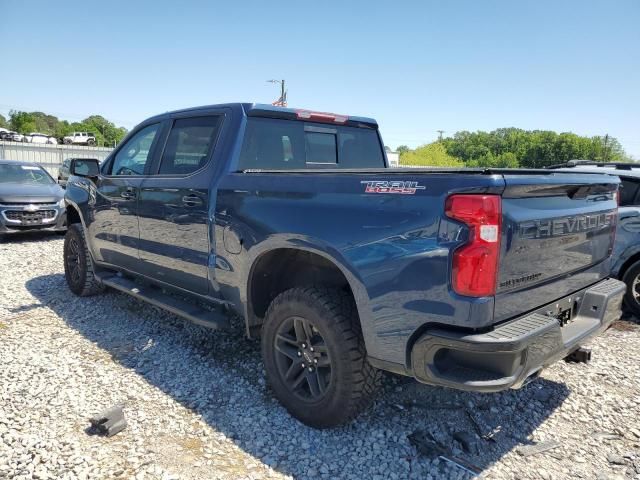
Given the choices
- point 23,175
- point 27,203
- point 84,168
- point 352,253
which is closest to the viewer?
point 352,253

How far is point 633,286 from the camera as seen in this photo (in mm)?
5117

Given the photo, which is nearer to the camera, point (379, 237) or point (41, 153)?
point (379, 237)

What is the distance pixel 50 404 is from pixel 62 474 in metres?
0.81

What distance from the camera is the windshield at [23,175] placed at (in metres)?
9.68

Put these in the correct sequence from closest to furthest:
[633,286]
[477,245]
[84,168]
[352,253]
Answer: [477,245] < [352,253] < [84,168] < [633,286]

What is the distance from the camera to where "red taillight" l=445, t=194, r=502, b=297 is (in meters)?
2.05

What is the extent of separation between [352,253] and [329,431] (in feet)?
3.90

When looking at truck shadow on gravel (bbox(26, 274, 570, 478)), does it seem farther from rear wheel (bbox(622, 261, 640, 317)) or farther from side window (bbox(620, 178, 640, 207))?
side window (bbox(620, 178, 640, 207))

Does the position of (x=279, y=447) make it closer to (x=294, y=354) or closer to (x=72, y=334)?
(x=294, y=354)

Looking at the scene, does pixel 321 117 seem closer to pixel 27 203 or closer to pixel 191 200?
pixel 191 200

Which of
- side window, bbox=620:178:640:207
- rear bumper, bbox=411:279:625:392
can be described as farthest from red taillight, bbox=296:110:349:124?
side window, bbox=620:178:640:207

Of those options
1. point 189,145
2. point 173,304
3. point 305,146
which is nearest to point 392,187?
point 305,146

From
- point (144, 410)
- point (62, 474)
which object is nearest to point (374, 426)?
point (144, 410)

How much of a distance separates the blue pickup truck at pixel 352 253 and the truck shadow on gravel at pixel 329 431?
0.23 meters
